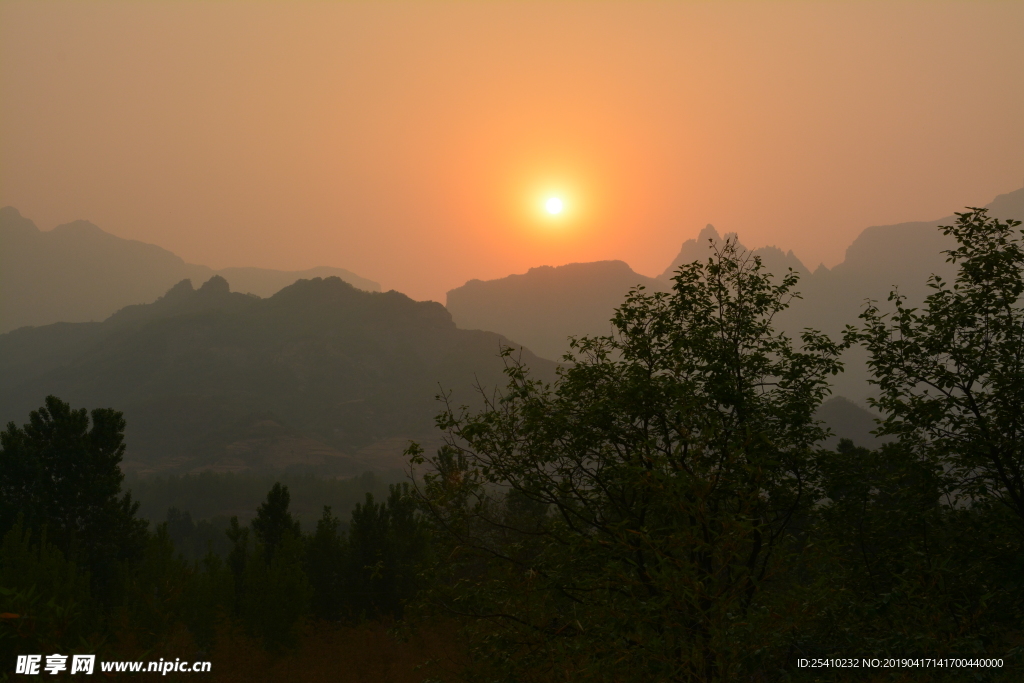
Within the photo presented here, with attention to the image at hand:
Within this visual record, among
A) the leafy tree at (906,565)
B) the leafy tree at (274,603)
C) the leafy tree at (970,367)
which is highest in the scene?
the leafy tree at (970,367)

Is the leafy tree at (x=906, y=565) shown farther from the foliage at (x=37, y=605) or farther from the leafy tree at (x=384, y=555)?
the leafy tree at (x=384, y=555)

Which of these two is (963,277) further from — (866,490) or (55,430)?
(55,430)

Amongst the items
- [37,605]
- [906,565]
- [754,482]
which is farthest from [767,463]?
[37,605]

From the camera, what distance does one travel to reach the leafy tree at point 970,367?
1492 cm

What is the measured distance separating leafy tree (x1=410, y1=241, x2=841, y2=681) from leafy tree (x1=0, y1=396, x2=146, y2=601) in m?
34.4

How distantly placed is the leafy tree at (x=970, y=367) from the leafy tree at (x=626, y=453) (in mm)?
2063

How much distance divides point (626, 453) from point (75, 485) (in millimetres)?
41099

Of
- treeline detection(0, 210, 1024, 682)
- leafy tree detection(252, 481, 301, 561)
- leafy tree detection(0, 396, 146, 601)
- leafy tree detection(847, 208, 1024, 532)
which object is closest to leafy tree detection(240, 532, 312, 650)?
leafy tree detection(0, 396, 146, 601)

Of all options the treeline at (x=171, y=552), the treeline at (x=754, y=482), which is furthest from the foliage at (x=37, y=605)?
the treeline at (x=171, y=552)

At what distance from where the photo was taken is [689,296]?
55.7ft

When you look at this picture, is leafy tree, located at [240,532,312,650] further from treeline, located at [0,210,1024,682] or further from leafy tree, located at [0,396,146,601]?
treeline, located at [0,210,1024,682]

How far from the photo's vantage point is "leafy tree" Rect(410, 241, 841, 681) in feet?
39.3

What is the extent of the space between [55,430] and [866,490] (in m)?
46.1

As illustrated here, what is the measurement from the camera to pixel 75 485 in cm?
4206
